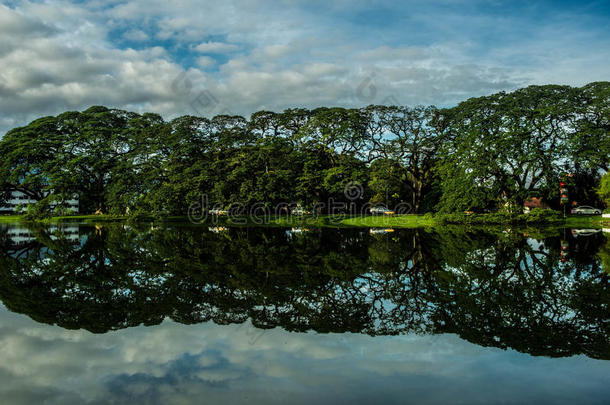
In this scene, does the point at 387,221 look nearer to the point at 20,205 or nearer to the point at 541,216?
the point at 541,216

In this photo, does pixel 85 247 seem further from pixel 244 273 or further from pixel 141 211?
pixel 141 211

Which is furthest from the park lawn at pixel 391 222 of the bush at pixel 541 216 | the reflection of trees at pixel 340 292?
the reflection of trees at pixel 340 292

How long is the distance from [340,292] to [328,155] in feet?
117

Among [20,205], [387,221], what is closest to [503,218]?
[387,221]

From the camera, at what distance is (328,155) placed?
45.0 metres

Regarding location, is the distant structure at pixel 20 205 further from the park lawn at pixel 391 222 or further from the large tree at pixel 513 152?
the large tree at pixel 513 152

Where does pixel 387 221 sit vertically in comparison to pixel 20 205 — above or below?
below

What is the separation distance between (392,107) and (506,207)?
52.9ft

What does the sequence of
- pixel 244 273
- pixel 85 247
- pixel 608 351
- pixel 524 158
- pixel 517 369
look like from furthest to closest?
pixel 524 158, pixel 85 247, pixel 244 273, pixel 608 351, pixel 517 369

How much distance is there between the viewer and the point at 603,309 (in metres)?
8.68

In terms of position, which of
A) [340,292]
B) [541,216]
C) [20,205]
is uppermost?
[20,205]

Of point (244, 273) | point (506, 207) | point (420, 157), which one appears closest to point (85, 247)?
point (244, 273)

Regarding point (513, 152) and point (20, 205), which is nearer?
point (513, 152)

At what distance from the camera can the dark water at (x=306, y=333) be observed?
5.58m
